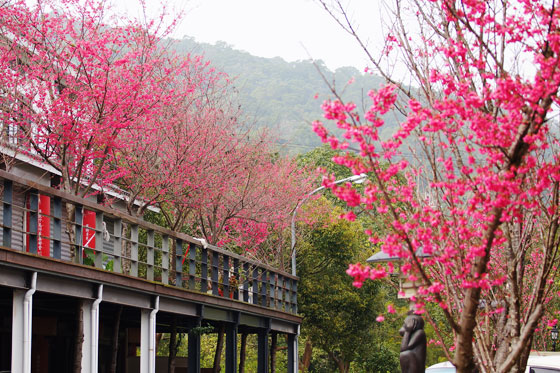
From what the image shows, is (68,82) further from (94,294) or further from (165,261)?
(94,294)

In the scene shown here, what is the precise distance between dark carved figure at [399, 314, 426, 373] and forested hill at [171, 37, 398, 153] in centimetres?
6408

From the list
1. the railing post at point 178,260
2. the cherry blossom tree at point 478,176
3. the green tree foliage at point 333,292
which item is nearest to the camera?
the cherry blossom tree at point 478,176

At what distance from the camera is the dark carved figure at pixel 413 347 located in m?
11.5

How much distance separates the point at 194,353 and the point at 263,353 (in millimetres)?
5592

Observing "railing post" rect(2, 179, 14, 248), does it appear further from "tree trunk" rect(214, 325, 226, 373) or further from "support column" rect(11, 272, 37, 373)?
"tree trunk" rect(214, 325, 226, 373)

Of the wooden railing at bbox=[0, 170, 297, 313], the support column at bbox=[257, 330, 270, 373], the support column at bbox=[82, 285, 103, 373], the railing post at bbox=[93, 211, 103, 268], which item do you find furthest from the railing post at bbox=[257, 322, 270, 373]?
the support column at bbox=[82, 285, 103, 373]

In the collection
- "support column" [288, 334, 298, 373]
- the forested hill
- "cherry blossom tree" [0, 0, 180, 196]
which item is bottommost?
"support column" [288, 334, 298, 373]

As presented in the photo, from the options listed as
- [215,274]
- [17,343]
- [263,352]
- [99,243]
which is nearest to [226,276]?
[215,274]

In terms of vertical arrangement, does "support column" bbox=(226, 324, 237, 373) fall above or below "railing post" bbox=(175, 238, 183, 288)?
below

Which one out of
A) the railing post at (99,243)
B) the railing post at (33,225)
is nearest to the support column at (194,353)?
the railing post at (99,243)

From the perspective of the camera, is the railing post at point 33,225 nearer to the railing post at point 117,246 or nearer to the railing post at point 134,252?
the railing post at point 117,246

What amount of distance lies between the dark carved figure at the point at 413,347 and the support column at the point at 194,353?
7415 mm

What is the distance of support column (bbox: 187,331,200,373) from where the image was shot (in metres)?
18.1

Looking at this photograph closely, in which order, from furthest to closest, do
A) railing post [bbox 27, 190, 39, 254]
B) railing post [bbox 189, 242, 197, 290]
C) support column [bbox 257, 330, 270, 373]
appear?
support column [bbox 257, 330, 270, 373]
railing post [bbox 189, 242, 197, 290]
railing post [bbox 27, 190, 39, 254]
